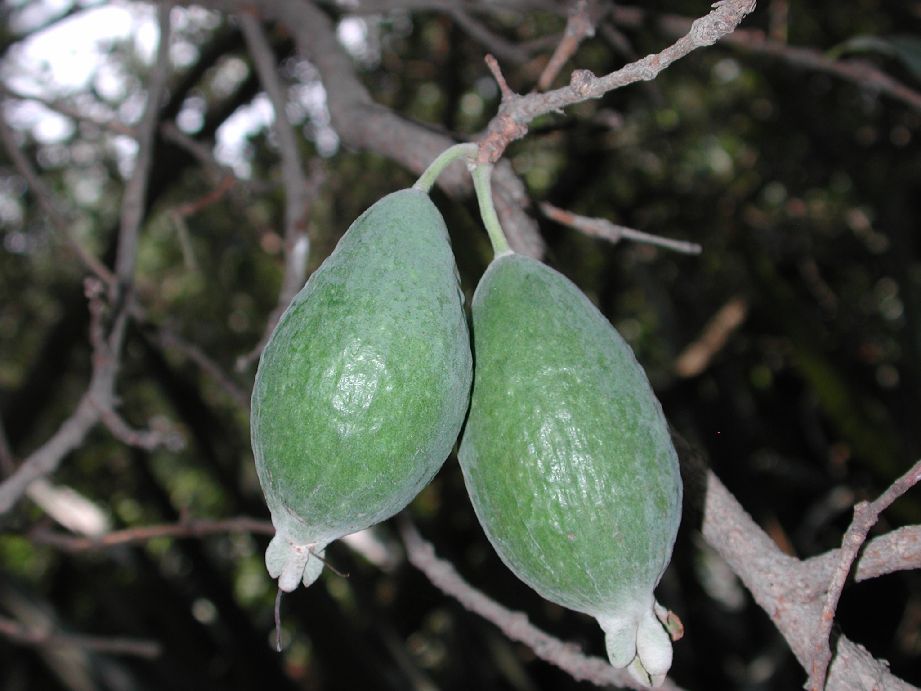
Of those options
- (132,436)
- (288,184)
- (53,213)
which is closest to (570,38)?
(288,184)

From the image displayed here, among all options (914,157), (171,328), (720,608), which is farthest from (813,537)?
(171,328)

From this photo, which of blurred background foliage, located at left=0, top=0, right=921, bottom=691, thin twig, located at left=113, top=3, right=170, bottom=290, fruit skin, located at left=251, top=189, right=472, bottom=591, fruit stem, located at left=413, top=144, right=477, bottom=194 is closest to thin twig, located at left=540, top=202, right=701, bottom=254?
fruit stem, located at left=413, top=144, right=477, bottom=194

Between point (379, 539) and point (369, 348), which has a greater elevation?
point (369, 348)

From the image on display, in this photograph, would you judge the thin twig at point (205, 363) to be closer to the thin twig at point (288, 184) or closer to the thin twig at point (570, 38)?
the thin twig at point (288, 184)

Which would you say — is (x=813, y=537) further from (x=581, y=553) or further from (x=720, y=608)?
(x=581, y=553)

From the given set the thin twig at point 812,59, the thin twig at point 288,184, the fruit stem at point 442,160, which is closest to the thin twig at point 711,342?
the thin twig at point 812,59

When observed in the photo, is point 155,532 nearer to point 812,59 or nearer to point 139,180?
point 139,180

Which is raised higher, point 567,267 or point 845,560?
point 845,560
